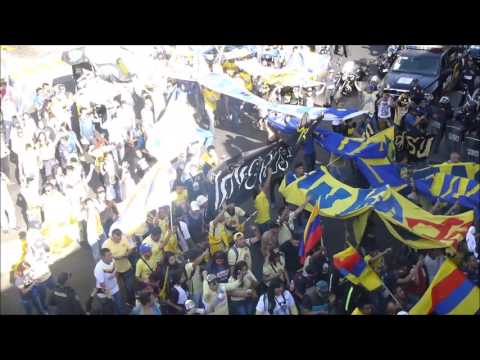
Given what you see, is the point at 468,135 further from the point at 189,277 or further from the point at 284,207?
the point at 189,277

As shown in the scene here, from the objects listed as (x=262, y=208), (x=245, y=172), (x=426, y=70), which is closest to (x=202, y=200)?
(x=245, y=172)

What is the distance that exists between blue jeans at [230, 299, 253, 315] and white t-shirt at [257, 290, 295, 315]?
128mm

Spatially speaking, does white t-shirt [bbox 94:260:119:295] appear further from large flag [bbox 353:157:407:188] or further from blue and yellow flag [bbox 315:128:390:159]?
large flag [bbox 353:157:407:188]

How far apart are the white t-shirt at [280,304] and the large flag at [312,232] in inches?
20.5

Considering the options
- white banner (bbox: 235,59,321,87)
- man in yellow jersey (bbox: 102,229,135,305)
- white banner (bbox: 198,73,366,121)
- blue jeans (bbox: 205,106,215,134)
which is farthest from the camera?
blue jeans (bbox: 205,106,215,134)

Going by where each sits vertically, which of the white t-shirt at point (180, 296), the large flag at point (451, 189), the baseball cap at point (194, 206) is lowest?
the white t-shirt at point (180, 296)

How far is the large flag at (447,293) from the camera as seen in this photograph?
7102mm

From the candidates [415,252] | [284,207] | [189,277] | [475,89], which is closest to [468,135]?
[475,89]

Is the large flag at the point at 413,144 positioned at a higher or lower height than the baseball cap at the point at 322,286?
higher

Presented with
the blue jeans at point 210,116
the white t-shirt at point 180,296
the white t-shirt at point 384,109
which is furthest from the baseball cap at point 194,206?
the white t-shirt at point 384,109

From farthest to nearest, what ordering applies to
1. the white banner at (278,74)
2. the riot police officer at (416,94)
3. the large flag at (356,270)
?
the white banner at (278,74)
the riot police officer at (416,94)
the large flag at (356,270)

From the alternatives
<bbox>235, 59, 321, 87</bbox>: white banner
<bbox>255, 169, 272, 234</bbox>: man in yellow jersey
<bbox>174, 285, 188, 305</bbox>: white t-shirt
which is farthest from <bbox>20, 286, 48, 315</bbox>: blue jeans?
<bbox>235, 59, 321, 87</bbox>: white banner

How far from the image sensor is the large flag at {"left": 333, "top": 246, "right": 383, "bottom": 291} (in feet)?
24.1

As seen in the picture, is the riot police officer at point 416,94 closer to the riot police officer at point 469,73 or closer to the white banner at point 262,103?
the riot police officer at point 469,73
